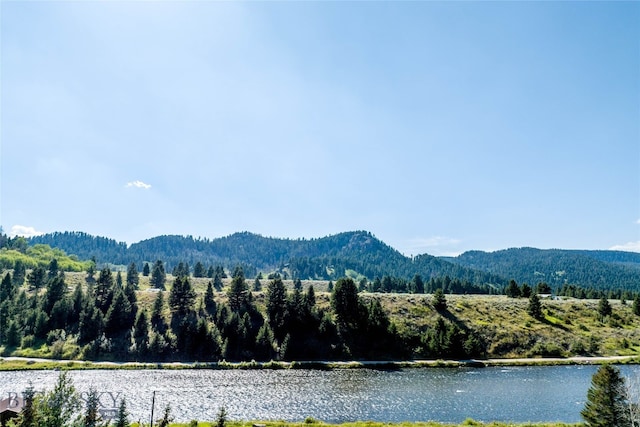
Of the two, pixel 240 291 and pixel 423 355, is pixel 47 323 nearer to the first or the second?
pixel 240 291

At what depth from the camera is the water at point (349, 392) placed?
4750 centimetres

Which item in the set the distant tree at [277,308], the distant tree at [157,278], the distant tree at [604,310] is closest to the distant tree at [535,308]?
the distant tree at [604,310]

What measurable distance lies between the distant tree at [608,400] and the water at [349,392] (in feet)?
51.9

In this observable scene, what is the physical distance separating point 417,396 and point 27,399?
155ft

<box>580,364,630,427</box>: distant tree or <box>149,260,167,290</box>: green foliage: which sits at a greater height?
<box>149,260,167,290</box>: green foliage

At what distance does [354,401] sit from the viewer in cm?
5297

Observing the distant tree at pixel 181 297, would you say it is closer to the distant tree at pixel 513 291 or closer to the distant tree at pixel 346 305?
the distant tree at pixel 346 305

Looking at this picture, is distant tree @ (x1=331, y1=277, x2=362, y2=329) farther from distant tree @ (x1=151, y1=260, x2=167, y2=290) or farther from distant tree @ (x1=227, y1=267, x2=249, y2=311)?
distant tree @ (x1=151, y1=260, x2=167, y2=290)

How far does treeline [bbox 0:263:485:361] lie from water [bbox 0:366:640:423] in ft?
37.9

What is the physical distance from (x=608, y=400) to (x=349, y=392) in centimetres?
3505

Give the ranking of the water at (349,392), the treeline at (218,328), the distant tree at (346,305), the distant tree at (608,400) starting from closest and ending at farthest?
the distant tree at (608,400), the water at (349,392), the treeline at (218,328), the distant tree at (346,305)

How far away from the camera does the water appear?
156 feet

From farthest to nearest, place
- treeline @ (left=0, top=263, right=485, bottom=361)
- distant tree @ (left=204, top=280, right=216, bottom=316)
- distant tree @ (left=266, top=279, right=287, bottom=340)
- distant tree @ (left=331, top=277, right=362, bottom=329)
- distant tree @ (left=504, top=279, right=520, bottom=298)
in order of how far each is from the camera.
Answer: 1. distant tree @ (left=504, top=279, right=520, bottom=298)
2. distant tree @ (left=204, top=280, right=216, bottom=316)
3. distant tree @ (left=331, top=277, right=362, bottom=329)
4. distant tree @ (left=266, top=279, right=287, bottom=340)
5. treeline @ (left=0, top=263, right=485, bottom=361)

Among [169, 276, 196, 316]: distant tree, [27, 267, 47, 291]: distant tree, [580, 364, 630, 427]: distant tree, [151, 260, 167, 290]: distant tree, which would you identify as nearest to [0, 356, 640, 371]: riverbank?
[169, 276, 196, 316]: distant tree
